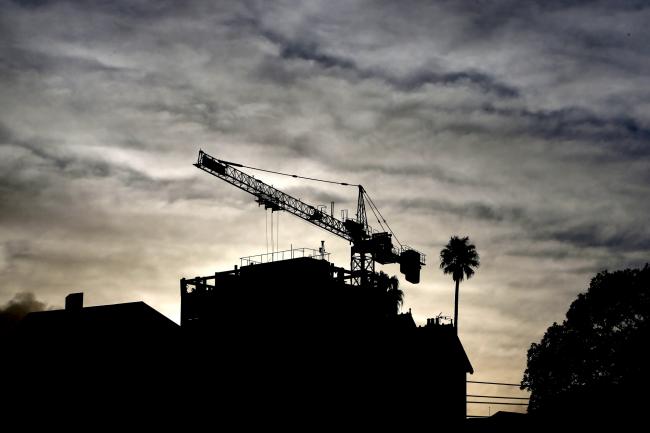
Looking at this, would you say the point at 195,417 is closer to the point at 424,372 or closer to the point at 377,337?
the point at 377,337

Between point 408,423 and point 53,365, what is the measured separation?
1162 inches

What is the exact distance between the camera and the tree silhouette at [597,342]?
2357 inches

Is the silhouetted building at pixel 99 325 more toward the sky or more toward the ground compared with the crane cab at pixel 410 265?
more toward the ground

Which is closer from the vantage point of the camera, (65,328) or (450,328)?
(65,328)

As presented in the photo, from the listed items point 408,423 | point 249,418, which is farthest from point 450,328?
point 249,418

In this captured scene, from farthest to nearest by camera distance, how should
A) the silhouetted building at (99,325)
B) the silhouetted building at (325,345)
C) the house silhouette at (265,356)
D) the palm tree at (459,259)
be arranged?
the palm tree at (459,259) → the silhouetted building at (325,345) → the silhouetted building at (99,325) → the house silhouette at (265,356)

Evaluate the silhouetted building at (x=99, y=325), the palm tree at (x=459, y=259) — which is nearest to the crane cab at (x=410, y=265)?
the palm tree at (x=459, y=259)

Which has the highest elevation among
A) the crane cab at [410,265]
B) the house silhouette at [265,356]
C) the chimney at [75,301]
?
the crane cab at [410,265]

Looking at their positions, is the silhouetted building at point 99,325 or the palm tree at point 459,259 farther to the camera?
the palm tree at point 459,259

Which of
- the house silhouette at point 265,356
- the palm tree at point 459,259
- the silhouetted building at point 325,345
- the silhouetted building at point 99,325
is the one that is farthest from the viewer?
the palm tree at point 459,259

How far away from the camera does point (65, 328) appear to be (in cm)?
5294

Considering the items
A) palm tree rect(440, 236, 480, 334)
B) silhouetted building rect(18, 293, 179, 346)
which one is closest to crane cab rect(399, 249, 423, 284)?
palm tree rect(440, 236, 480, 334)

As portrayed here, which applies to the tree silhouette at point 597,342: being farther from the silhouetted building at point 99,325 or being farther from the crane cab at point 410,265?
the crane cab at point 410,265

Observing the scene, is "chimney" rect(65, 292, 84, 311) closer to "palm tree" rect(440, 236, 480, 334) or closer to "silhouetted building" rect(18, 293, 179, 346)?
"silhouetted building" rect(18, 293, 179, 346)
